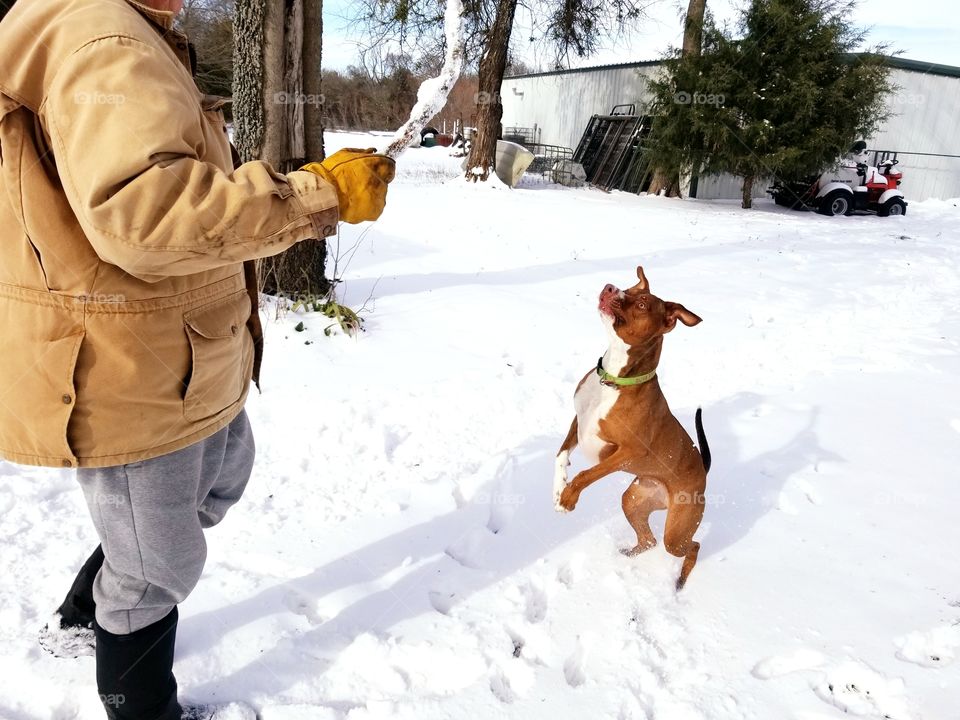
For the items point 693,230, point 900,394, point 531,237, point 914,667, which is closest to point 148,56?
point 914,667

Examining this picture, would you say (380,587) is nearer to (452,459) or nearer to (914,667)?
(452,459)

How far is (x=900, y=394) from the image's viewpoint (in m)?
4.48

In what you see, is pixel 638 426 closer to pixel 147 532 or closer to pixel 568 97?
pixel 147 532

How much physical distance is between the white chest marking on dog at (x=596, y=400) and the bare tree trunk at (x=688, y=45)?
13036mm

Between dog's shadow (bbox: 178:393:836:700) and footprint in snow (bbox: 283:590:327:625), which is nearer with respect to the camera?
dog's shadow (bbox: 178:393:836:700)

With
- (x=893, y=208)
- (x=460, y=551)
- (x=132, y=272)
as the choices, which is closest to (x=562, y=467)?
(x=460, y=551)

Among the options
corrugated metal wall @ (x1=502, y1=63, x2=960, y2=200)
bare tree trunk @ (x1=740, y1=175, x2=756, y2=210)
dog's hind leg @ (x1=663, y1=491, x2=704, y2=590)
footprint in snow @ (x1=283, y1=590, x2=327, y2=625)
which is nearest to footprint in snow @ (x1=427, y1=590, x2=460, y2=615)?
footprint in snow @ (x1=283, y1=590, x2=327, y2=625)

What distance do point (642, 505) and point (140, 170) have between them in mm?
2183

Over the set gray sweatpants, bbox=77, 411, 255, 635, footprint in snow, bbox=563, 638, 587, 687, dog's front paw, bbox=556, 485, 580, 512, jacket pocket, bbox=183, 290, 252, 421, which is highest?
Result: jacket pocket, bbox=183, 290, 252, 421

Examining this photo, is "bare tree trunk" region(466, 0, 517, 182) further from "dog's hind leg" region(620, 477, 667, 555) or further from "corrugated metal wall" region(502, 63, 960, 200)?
"dog's hind leg" region(620, 477, 667, 555)

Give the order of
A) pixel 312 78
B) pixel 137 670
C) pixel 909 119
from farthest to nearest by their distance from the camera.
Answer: pixel 909 119 < pixel 312 78 < pixel 137 670

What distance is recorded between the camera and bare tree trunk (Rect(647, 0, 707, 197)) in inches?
553

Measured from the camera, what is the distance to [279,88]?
455 centimetres

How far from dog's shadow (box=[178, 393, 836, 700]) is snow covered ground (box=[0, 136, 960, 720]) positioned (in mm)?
11
